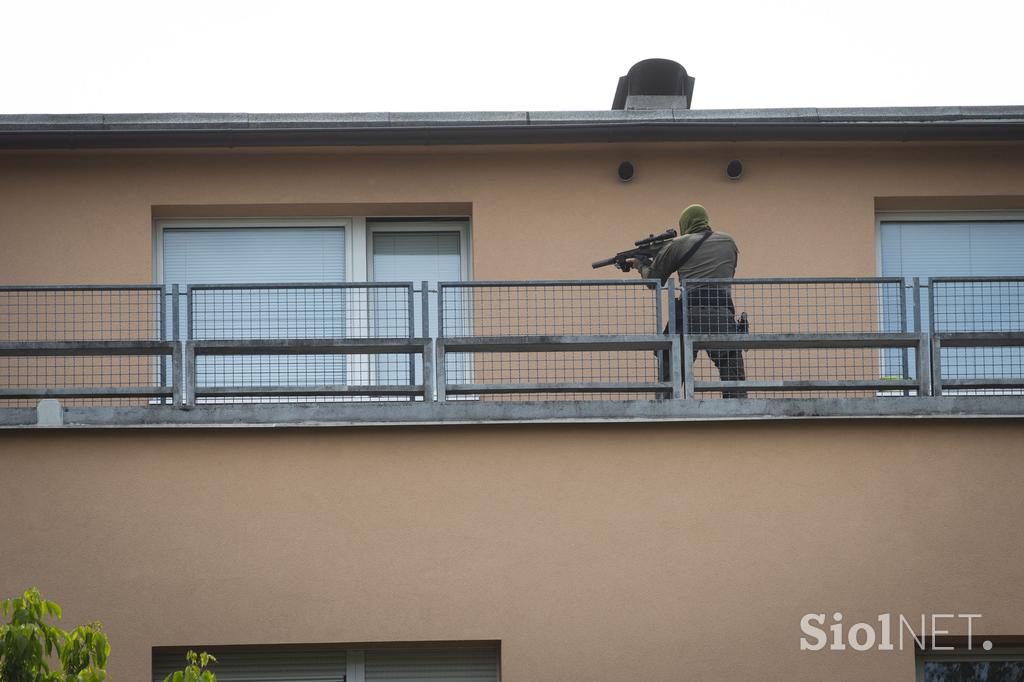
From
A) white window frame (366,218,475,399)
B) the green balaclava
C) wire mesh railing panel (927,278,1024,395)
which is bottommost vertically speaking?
wire mesh railing panel (927,278,1024,395)

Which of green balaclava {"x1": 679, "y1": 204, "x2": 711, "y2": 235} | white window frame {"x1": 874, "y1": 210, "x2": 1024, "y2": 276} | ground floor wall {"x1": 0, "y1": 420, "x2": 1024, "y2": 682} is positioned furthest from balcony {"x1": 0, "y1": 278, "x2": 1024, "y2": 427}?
white window frame {"x1": 874, "y1": 210, "x2": 1024, "y2": 276}

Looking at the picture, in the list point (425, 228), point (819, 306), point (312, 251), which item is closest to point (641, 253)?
point (819, 306)

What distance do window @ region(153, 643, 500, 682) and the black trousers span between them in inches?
90.8

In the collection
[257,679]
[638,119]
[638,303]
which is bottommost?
[257,679]

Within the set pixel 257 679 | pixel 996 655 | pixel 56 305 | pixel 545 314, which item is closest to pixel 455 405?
pixel 545 314

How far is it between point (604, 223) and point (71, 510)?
4838 mm

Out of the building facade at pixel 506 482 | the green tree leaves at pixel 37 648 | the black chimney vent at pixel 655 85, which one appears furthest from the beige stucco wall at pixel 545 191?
the green tree leaves at pixel 37 648

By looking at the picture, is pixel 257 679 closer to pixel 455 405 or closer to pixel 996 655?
pixel 455 405

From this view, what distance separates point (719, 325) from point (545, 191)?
2498 mm

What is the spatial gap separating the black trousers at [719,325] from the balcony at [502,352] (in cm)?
2

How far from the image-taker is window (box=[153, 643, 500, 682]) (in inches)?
407

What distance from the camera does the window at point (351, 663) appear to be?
10.3 meters

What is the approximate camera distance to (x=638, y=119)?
40.4 feet

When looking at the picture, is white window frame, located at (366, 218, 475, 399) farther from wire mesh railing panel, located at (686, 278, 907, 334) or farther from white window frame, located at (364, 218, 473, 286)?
wire mesh railing panel, located at (686, 278, 907, 334)
